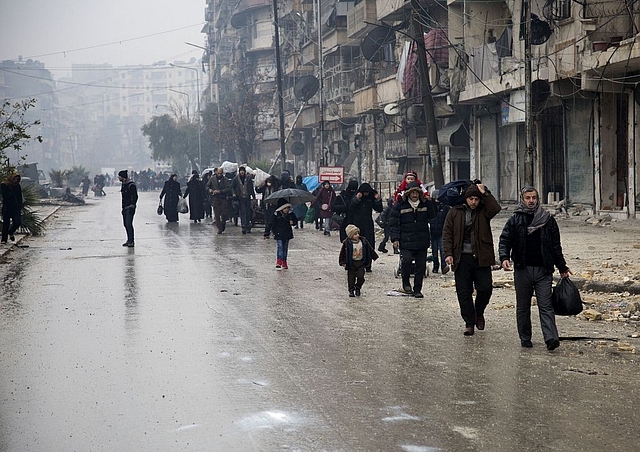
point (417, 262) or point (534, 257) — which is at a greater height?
point (534, 257)

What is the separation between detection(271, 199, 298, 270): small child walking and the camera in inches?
672

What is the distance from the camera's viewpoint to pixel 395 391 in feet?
23.9

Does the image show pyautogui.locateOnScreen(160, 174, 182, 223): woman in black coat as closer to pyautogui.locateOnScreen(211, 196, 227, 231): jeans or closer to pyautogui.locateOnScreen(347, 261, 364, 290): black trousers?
pyautogui.locateOnScreen(211, 196, 227, 231): jeans

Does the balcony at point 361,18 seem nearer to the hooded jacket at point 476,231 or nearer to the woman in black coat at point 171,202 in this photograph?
the woman in black coat at point 171,202

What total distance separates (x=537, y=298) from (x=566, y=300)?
0.27 m

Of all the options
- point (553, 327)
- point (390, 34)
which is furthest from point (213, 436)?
point (390, 34)

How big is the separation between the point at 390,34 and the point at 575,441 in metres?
40.1

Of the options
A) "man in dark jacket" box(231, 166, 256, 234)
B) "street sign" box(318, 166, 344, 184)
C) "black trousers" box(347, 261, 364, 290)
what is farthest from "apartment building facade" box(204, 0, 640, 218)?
"black trousers" box(347, 261, 364, 290)

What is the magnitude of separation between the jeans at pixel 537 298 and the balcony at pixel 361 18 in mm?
34806

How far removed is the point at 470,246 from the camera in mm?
10125

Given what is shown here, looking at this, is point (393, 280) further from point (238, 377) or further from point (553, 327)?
point (238, 377)

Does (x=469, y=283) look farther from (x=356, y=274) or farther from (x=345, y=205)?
(x=345, y=205)

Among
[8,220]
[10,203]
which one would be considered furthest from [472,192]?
[8,220]

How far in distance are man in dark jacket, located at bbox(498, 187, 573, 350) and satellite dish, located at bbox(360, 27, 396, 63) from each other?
36.1 m
